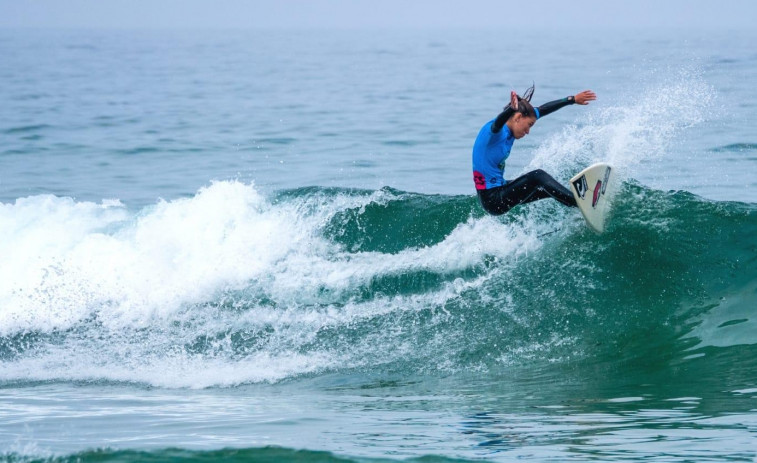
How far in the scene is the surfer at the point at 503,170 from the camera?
850 cm

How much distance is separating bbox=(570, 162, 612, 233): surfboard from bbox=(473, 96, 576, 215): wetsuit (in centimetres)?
12

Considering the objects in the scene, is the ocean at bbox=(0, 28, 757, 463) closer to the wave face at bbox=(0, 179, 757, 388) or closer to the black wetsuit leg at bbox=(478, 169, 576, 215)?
the wave face at bbox=(0, 179, 757, 388)

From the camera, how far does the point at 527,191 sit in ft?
28.6

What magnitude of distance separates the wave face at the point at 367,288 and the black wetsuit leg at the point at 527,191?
828 millimetres

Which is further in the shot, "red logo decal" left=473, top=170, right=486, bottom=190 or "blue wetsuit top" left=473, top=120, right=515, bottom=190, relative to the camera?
"red logo decal" left=473, top=170, right=486, bottom=190

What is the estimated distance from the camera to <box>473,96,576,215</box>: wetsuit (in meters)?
8.57

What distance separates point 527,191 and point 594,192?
773mm

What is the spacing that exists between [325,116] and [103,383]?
17.2m

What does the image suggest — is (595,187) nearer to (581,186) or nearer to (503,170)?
(581,186)

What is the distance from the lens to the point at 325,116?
24250 mm

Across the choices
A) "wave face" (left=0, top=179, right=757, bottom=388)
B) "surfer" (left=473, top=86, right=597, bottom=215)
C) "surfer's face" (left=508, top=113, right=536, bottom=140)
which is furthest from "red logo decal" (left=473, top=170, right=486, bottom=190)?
"wave face" (left=0, top=179, right=757, bottom=388)

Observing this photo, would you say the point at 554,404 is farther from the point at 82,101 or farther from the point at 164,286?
the point at 82,101

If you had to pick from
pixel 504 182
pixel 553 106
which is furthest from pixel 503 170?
pixel 553 106

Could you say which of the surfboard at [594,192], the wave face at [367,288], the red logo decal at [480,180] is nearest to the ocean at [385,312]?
the wave face at [367,288]
